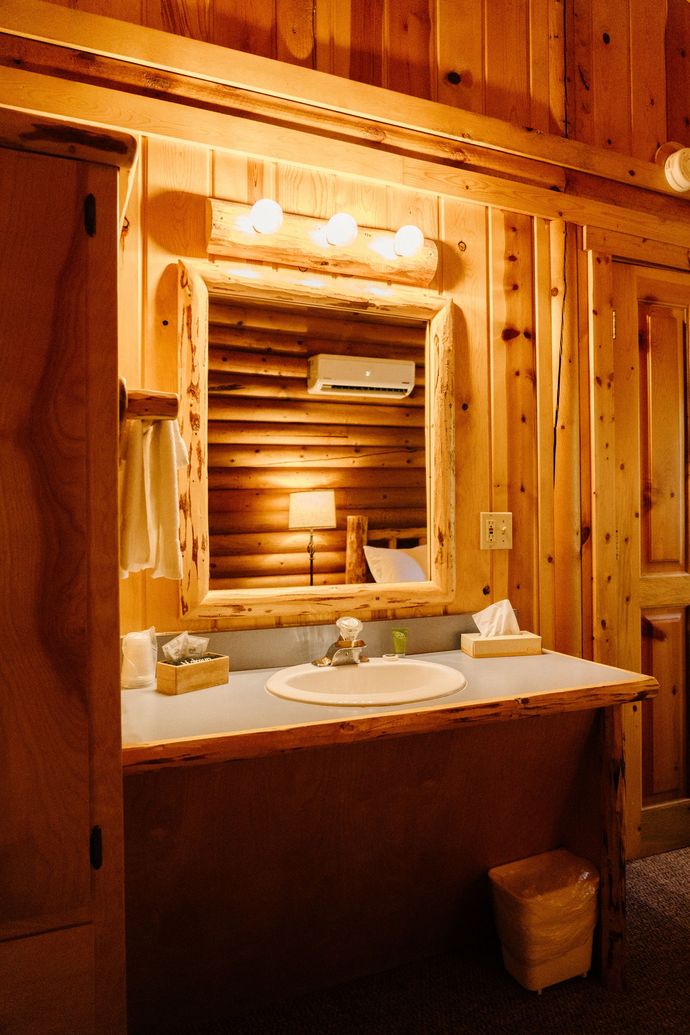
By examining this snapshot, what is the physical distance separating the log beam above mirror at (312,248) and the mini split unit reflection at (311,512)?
0.65 meters

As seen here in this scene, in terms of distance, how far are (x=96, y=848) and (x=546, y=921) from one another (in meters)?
1.24

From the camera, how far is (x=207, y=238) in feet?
5.86

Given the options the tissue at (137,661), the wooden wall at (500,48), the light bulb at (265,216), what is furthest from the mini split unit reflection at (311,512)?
the wooden wall at (500,48)

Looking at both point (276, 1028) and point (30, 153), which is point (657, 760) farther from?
point (30, 153)

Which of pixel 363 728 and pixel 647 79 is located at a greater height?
pixel 647 79


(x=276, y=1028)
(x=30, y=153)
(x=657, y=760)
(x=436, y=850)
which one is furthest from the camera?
(x=657, y=760)

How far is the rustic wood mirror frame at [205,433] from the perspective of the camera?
69.1 inches

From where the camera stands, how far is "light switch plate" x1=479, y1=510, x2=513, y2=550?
213 cm

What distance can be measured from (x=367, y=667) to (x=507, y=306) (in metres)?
1.26

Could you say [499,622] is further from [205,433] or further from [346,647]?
[205,433]

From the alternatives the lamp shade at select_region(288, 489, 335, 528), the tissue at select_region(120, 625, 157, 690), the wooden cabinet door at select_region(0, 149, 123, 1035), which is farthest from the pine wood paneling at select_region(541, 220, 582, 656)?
the wooden cabinet door at select_region(0, 149, 123, 1035)

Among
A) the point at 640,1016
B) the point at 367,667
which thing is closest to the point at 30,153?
the point at 367,667

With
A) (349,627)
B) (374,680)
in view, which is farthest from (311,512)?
(374,680)

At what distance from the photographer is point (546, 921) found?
1720 millimetres
